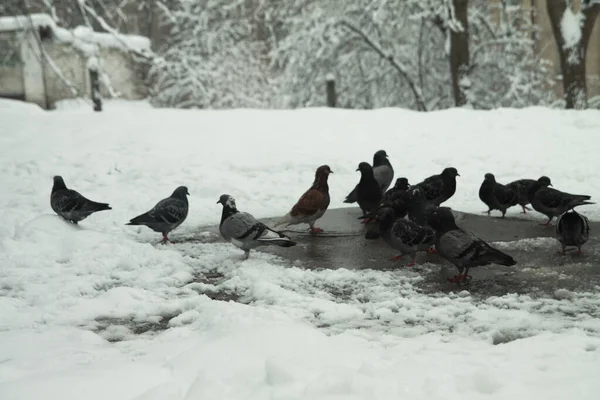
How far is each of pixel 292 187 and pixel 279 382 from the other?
740cm

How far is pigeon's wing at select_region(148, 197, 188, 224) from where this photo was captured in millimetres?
7423

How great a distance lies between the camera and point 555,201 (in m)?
7.72

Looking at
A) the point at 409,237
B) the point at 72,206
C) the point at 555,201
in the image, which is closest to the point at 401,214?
the point at 409,237

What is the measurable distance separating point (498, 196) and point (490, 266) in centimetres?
231

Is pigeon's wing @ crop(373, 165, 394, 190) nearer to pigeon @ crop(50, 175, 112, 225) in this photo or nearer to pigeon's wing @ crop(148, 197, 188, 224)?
pigeon's wing @ crop(148, 197, 188, 224)

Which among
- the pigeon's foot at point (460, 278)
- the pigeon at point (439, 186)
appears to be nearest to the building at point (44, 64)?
the pigeon at point (439, 186)

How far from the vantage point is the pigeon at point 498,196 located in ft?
27.4

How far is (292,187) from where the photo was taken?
10797 millimetres

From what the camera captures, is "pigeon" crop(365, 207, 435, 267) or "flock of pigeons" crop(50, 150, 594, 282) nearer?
"flock of pigeons" crop(50, 150, 594, 282)

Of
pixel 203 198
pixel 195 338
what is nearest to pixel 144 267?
pixel 195 338

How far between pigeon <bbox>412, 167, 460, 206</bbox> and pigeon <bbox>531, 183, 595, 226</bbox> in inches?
44.0

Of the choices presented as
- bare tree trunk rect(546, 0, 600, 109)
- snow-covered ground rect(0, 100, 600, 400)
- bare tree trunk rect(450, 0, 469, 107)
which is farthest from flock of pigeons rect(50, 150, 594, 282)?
bare tree trunk rect(450, 0, 469, 107)

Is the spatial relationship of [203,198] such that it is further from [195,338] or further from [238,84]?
[238,84]

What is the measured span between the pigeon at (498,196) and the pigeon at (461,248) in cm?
→ 253
